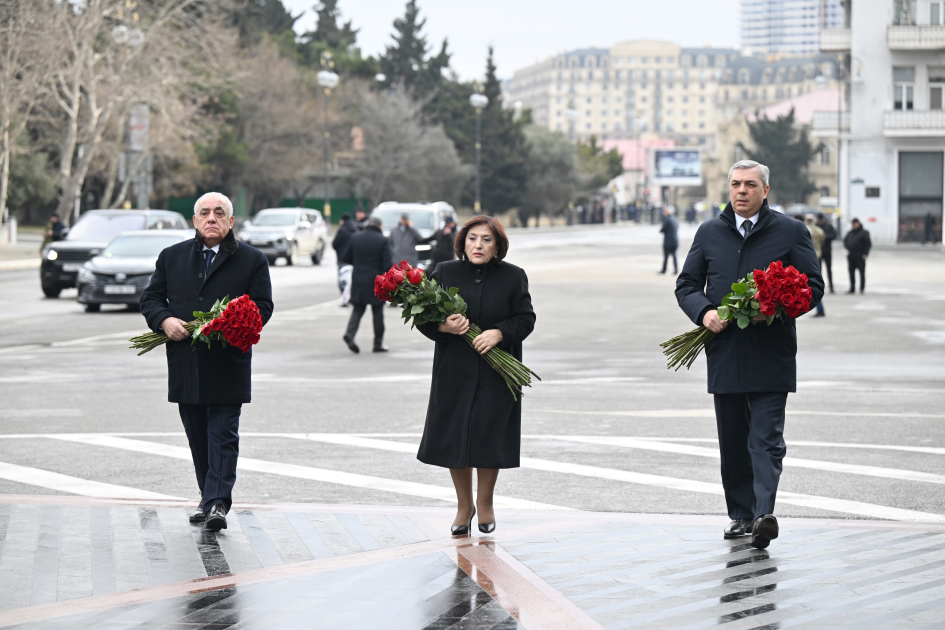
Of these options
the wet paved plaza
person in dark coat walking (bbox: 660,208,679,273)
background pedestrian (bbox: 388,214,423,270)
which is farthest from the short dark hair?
person in dark coat walking (bbox: 660,208,679,273)

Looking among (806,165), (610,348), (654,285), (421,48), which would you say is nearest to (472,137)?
(421,48)

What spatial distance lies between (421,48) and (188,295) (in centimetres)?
10804

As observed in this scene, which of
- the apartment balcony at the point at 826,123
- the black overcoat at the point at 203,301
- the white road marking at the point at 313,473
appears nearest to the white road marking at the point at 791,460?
the white road marking at the point at 313,473

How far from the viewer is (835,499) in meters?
7.89

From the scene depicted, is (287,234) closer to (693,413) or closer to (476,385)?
(693,413)

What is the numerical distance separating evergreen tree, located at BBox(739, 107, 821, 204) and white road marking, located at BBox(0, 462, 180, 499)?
11853cm

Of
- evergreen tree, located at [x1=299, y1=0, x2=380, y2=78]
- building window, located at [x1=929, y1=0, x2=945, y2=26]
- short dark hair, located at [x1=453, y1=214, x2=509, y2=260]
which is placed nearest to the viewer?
short dark hair, located at [x1=453, y1=214, x2=509, y2=260]

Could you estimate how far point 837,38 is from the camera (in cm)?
6259

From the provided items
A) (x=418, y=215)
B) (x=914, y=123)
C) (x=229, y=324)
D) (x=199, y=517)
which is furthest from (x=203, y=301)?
(x=914, y=123)

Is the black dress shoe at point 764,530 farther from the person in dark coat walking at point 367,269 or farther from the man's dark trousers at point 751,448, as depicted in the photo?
the person in dark coat walking at point 367,269

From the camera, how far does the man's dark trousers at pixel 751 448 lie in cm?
639

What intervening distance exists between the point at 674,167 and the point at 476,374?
11462cm

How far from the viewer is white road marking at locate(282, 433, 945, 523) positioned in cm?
743

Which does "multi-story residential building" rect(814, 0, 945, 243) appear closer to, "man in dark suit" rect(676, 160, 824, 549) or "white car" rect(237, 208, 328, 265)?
"white car" rect(237, 208, 328, 265)
